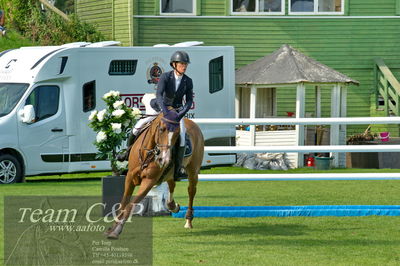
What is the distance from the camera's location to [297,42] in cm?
3114

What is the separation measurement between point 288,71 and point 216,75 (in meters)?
4.94

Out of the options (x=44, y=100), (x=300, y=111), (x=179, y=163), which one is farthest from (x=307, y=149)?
(x=300, y=111)

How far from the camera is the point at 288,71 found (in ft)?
93.8

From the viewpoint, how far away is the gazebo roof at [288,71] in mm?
28266

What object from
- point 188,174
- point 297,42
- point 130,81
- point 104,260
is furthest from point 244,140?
point 104,260

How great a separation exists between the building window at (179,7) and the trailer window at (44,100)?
9247 millimetres

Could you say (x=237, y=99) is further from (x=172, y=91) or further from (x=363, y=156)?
(x=172, y=91)

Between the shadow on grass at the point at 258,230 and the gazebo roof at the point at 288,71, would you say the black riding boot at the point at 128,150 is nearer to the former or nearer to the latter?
the shadow on grass at the point at 258,230

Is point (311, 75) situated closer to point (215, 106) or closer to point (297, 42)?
point (297, 42)

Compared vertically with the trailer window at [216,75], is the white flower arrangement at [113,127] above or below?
below

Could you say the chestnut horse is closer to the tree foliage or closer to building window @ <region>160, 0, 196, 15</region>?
building window @ <region>160, 0, 196, 15</region>

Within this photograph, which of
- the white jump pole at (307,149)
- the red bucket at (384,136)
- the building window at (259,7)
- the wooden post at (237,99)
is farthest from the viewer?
the building window at (259,7)

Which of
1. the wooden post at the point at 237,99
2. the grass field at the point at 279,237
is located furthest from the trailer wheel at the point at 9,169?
the wooden post at the point at 237,99

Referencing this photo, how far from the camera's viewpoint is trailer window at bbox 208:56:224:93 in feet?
79.3
